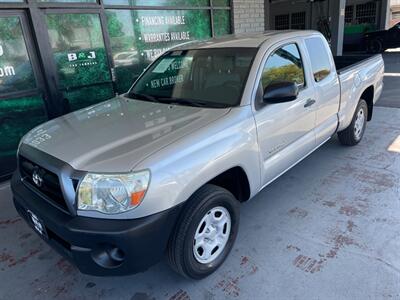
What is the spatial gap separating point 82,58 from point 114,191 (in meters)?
3.98

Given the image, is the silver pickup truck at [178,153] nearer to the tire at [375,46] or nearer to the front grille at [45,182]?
the front grille at [45,182]

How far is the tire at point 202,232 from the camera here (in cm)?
223

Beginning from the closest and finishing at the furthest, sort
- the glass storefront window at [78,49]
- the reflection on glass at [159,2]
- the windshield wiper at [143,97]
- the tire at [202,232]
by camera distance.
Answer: the tire at [202,232], the windshield wiper at [143,97], the glass storefront window at [78,49], the reflection on glass at [159,2]

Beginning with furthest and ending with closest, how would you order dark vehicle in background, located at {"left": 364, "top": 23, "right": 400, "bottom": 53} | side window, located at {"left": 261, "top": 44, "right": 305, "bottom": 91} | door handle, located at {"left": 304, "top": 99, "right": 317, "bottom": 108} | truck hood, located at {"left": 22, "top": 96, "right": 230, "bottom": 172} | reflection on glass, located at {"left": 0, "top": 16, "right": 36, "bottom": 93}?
dark vehicle in background, located at {"left": 364, "top": 23, "right": 400, "bottom": 53} < reflection on glass, located at {"left": 0, "top": 16, "right": 36, "bottom": 93} < door handle, located at {"left": 304, "top": 99, "right": 317, "bottom": 108} < side window, located at {"left": 261, "top": 44, "right": 305, "bottom": 91} < truck hood, located at {"left": 22, "top": 96, "right": 230, "bottom": 172}

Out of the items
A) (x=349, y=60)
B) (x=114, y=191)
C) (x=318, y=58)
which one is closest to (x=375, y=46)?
(x=349, y=60)

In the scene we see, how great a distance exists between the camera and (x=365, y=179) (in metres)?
3.95

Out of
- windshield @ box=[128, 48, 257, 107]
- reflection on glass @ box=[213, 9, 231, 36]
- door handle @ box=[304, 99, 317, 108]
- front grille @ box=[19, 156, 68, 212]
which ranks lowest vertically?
front grille @ box=[19, 156, 68, 212]

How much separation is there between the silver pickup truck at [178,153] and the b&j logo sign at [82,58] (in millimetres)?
2057

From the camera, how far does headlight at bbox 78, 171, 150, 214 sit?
1.98m

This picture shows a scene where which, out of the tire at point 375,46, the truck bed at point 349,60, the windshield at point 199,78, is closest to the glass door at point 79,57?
the windshield at point 199,78

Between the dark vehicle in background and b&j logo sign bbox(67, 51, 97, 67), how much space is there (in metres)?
18.4

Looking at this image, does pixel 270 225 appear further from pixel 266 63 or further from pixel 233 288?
pixel 266 63

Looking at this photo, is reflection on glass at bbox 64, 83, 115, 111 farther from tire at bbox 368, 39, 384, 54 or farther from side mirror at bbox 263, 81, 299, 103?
tire at bbox 368, 39, 384, 54

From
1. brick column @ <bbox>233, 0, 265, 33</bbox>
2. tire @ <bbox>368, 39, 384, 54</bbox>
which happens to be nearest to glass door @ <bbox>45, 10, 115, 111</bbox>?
brick column @ <bbox>233, 0, 265, 33</bbox>
